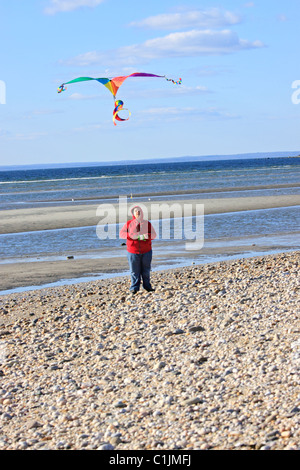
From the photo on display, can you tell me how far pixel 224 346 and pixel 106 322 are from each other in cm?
255

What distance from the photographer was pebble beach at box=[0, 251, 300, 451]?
20.9 feet

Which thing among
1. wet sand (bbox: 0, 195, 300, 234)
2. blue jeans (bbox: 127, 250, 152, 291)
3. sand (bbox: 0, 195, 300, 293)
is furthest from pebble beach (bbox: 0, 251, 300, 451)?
wet sand (bbox: 0, 195, 300, 234)

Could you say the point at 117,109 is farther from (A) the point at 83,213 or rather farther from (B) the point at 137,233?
(A) the point at 83,213

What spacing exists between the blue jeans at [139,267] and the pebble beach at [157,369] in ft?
1.00

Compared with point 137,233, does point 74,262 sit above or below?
below

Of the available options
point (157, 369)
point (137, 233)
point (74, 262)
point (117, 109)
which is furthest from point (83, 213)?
point (157, 369)

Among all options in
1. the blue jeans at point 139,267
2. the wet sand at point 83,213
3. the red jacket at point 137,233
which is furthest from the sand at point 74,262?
the red jacket at point 137,233

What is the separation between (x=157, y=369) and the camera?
811 cm

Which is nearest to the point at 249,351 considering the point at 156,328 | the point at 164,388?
the point at 164,388

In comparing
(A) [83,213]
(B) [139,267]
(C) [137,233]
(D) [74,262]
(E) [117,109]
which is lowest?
(D) [74,262]

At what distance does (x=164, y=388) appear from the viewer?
294 inches

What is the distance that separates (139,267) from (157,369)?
4601 millimetres

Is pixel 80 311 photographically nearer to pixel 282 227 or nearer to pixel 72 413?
pixel 72 413

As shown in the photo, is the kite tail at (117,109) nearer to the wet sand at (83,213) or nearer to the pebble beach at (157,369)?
the pebble beach at (157,369)
